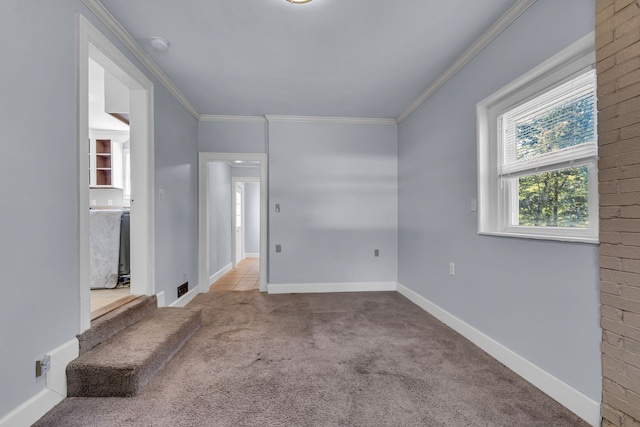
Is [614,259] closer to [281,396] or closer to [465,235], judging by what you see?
[465,235]

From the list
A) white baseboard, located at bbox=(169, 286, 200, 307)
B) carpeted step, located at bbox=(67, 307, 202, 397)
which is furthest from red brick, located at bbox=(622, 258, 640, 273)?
white baseboard, located at bbox=(169, 286, 200, 307)

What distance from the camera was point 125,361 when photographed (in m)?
1.75

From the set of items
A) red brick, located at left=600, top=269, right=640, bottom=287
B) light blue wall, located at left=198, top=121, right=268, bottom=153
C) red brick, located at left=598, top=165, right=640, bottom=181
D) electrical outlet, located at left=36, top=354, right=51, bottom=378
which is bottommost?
electrical outlet, located at left=36, top=354, right=51, bottom=378

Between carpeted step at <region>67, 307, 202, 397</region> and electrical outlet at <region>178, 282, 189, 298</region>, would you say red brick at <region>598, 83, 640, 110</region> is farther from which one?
electrical outlet at <region>178, 282, 189, 298</region>

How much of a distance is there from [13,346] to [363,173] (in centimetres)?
372

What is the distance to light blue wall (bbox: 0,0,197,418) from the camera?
1364mm


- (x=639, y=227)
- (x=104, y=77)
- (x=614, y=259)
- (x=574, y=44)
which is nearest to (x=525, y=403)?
(x=614, y=259)

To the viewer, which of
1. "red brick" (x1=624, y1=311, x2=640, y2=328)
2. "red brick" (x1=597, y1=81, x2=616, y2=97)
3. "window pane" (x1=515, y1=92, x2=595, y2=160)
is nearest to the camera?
"red brick" (x1=624, y1=311, x2=640, y2=328)

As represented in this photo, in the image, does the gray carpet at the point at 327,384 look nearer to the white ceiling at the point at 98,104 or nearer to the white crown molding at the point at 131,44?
the white crown molding at the point at 131,44

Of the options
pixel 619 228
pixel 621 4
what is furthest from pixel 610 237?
pixel 621 4

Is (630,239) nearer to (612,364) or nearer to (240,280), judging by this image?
(612,364)

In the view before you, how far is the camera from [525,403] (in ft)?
5.40

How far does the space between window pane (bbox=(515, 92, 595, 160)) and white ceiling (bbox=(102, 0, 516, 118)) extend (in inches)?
31.3

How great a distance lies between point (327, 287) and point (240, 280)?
1.77 metres
